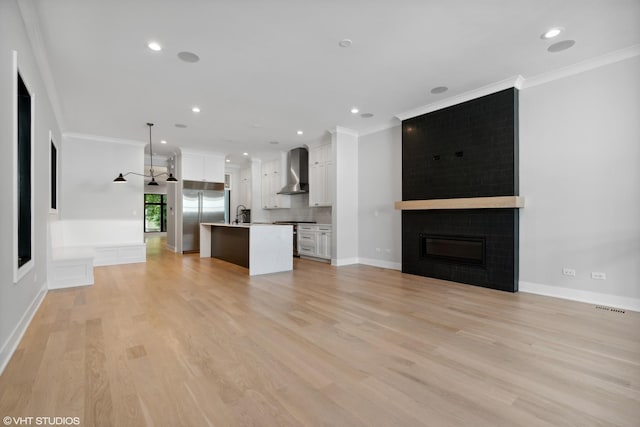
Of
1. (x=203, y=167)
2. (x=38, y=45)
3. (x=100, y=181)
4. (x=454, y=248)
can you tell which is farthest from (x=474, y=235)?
(x=100, y=181)

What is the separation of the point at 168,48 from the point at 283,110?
2165 mm

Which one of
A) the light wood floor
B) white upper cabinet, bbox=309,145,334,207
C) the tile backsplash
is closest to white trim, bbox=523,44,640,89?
the light wood floor

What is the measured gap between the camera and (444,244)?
4.83 m

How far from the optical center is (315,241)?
22.6 feet

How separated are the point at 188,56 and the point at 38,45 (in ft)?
4.69

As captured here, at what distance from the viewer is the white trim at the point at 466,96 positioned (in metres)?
3.98

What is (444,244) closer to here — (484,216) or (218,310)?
(484,216)

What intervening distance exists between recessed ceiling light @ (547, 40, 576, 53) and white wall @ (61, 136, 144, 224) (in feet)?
25.7

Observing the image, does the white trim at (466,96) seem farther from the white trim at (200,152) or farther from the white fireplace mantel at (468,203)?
the white trim at (200,152)

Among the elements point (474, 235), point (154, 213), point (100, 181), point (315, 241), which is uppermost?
point (100, 181)

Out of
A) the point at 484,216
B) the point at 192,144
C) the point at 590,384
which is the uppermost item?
the point at 192,144

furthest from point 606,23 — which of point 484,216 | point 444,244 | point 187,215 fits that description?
Answer: point 187,215

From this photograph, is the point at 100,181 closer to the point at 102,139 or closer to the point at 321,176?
the point at 102,139

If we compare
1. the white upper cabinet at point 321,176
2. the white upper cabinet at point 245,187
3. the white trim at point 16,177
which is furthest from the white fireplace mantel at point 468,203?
the white upper cabinet at point 245,187
